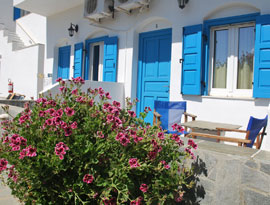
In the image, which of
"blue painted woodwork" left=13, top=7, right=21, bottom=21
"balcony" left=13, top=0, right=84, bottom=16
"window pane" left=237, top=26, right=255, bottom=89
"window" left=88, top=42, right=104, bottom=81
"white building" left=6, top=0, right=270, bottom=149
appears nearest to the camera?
"white building" left=6, top=0, right=270, bottom=149

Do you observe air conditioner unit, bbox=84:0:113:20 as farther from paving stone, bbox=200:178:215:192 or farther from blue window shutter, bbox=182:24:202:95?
paving stone, bbox=200:178:215:192

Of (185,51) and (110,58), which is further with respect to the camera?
(110,58)

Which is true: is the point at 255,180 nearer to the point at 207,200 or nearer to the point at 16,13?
the point at 207,200

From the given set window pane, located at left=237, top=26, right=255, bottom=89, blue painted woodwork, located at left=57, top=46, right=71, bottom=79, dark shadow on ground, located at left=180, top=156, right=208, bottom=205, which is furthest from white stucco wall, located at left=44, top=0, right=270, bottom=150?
dark shadow on ground, located at left=180, top=156, right=208, bottom=205

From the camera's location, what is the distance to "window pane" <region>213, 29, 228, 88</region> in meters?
5.02

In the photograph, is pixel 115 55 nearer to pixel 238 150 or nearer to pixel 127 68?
pixel 127 68

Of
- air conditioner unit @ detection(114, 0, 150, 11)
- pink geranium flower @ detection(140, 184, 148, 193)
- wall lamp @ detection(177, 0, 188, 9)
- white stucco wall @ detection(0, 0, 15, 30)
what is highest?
white stucco wall @ detection(0, 0, 15, 30)

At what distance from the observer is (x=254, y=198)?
1.88m

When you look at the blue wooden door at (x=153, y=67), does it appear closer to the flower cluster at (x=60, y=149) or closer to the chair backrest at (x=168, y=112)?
the chair backrest at (x=168, y=112)

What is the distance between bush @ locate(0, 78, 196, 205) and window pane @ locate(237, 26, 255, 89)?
3182mm

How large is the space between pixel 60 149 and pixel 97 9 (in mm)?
5663

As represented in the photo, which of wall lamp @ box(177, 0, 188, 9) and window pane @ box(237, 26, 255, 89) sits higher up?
wall lamp @ box(177, 0, 188, 9)

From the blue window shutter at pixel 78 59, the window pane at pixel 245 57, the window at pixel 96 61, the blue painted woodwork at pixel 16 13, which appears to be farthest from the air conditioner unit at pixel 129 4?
the blue painted woodwork at pixel 16 13

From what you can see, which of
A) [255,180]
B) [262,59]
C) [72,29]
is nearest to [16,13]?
[72,29]
